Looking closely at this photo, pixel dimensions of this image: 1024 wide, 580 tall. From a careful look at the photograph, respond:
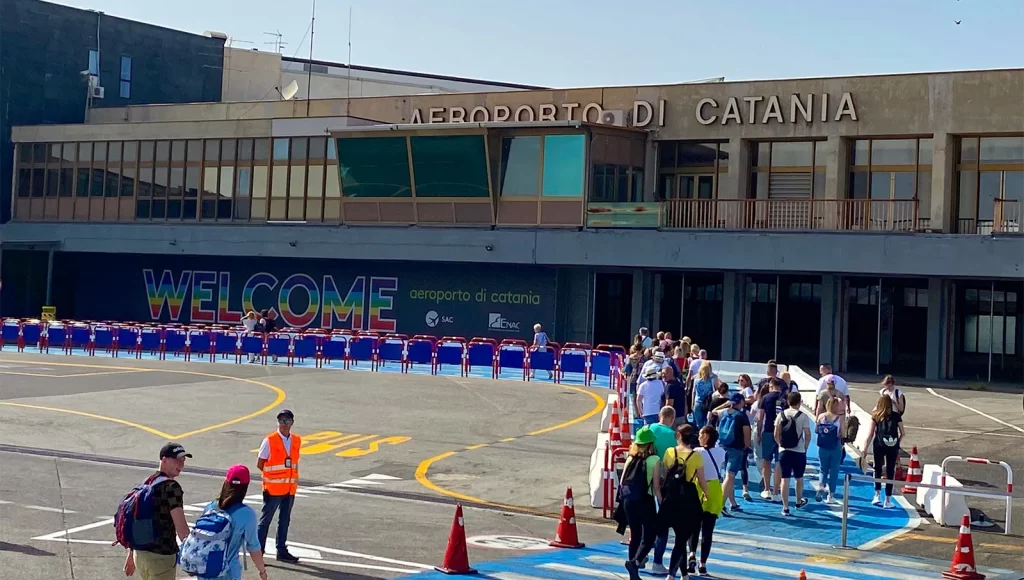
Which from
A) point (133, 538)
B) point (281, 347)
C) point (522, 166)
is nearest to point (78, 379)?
point (281, 347)

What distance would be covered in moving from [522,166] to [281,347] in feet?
35.2

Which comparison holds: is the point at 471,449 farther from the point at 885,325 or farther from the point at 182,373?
the point at 885,325

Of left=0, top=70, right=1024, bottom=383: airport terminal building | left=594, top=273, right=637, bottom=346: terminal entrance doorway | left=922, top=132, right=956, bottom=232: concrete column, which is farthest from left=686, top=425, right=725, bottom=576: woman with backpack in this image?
left=594, top=273, right=637, bottom=346: terminal entrance doorway

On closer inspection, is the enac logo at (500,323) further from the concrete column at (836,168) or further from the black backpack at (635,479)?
the black backpack at (635,479)

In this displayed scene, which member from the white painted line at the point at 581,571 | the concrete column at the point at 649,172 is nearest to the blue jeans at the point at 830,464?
the white painted line at the point at 581,571

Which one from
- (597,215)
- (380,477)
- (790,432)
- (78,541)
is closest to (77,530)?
(78,541)

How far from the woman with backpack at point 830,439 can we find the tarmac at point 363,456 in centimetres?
158

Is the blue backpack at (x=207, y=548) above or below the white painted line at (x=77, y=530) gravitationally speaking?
above

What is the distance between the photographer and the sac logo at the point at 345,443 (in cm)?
2052

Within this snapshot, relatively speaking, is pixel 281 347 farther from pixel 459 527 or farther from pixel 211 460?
pixel 459 527

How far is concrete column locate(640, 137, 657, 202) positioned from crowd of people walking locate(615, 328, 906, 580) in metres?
18.4

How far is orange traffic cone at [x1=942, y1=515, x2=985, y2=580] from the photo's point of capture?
12.4 m

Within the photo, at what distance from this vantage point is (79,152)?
166ft

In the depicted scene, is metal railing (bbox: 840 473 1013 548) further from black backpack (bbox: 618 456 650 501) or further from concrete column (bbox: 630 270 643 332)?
concrete column (bbox: 630 270 643 332)
